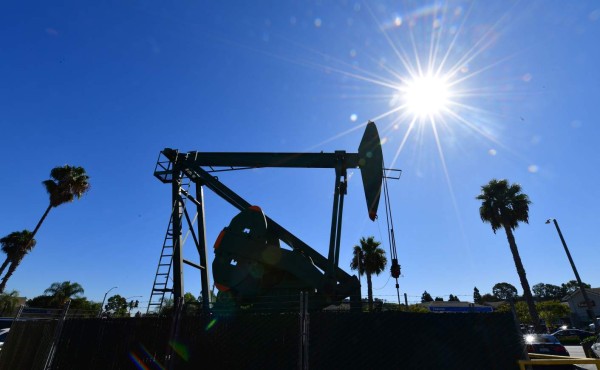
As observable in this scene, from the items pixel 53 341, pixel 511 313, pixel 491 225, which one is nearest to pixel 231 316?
pixel 53 341

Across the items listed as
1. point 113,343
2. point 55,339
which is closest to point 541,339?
point 113,343

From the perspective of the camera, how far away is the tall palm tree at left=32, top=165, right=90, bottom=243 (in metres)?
25.4

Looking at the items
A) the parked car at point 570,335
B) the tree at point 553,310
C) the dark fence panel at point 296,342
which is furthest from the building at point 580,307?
the dark fence panel at point 296,342

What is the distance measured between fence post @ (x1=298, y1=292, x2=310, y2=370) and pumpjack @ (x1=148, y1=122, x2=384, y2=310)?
441cm

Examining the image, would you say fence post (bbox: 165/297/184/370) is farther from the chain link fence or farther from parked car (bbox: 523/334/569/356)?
parked car (bbox: 523/334/569/356)

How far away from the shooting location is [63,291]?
138 feet

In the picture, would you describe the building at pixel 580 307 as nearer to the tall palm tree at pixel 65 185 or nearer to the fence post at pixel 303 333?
the fence post at pixel 303 333

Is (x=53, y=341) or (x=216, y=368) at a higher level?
(x=53, y=341)

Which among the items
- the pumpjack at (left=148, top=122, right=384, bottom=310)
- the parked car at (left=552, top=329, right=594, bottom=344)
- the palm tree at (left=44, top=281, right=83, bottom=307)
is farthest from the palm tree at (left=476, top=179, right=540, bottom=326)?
the palm tree at (left=44, top=281, right=83, bottom=307)

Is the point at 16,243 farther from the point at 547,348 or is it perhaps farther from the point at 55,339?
the point at 547,348

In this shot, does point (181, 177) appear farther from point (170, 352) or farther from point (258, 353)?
A: point (258, 353)

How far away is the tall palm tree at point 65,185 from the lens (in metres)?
25.4

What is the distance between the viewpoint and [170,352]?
5.74 meters

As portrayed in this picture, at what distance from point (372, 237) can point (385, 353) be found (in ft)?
91.2
